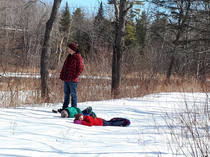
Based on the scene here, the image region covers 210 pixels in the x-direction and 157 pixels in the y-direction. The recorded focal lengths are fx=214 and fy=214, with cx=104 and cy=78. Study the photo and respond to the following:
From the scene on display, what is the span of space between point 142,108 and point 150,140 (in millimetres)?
2898

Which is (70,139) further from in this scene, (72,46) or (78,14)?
(78,14)

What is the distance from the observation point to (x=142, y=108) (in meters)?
6.01

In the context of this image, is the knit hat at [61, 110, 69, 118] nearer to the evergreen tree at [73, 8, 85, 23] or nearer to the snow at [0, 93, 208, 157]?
the snow at [0, 93, 208, 157]

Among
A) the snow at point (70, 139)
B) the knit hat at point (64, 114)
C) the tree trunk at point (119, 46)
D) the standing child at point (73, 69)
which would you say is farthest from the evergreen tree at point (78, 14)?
the snow at point (70, 139)

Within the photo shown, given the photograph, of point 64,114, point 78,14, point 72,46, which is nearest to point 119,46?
point 72,46

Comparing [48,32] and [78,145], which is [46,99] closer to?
[48,32]

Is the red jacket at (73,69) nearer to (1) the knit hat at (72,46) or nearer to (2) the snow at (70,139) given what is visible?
(1) the knit hat at (72,46)

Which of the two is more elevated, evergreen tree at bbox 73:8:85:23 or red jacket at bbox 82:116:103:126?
evergreen tree at bbox 73:8:85:23

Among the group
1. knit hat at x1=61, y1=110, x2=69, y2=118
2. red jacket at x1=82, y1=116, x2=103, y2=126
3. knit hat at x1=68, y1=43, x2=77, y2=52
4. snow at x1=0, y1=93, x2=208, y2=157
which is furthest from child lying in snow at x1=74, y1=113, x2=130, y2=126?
knit hat at x1=68, y1=43, x2=77, y2=52

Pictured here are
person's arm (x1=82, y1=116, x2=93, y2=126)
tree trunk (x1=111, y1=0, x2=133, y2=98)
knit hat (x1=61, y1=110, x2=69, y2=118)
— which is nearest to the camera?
person's arm (x1=82, y1=116, x2=93, y2=126)

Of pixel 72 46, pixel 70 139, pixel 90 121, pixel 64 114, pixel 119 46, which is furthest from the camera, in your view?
pixel 119 46

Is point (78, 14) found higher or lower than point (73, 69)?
higher

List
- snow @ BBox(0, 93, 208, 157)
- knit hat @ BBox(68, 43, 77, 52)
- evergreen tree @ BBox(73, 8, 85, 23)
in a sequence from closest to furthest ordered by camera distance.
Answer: snow @ BBox(0, 93, 208, 157)
knit hat @ BBox(68, 43, 77, 52)
evergreen tree @ BBox(73, 8, 85, 23)

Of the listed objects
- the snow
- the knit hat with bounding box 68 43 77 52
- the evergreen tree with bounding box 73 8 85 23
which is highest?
the evergreen tree with bounding box 73 8 85 23
